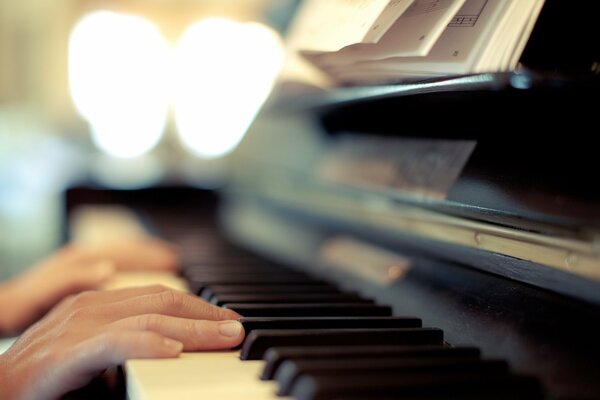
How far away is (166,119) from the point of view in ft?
20.5

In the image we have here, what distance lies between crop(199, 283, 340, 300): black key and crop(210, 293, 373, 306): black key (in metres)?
0.03

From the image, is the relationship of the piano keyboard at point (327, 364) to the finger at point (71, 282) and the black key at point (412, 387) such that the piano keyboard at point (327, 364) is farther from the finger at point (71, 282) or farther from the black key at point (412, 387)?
the finger at point (71, 282)

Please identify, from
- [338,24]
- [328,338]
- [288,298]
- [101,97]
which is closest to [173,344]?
[328,338]

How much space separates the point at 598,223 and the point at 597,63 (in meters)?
0.24

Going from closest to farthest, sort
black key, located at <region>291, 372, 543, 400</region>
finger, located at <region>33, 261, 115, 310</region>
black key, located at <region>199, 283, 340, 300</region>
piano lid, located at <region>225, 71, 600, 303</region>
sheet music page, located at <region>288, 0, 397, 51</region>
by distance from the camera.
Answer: black key, located at <region>291, 372, 543, 400</region>, piano lid, located at <region>225, 71, 600, 303</region>, sheet music page, located at <region>288, 0, 397, 51</region>, black key, located at <region>199, 283, 340, 300</region>, finger, located at <region>33, 261, 115, 310</region>

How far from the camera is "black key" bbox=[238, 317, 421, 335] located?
0.89m

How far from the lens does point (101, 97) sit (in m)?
6.19

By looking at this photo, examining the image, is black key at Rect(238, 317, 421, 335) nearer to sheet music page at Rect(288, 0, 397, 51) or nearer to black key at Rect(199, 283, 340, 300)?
black key at Rect(199, 283, 340, 300)

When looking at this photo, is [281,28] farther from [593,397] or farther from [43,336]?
[593,397]

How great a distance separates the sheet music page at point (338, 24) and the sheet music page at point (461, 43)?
55 millimetres

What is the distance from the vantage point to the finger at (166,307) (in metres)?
0.89

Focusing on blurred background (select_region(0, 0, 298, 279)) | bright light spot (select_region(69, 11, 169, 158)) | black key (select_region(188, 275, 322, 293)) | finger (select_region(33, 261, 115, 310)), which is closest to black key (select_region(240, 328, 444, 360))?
black key (select_region(188, 275, 322, 293))

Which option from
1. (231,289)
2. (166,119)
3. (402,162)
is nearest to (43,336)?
(231,289)

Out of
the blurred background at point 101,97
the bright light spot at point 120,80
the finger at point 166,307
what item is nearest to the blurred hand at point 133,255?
the finger at point 166,307
